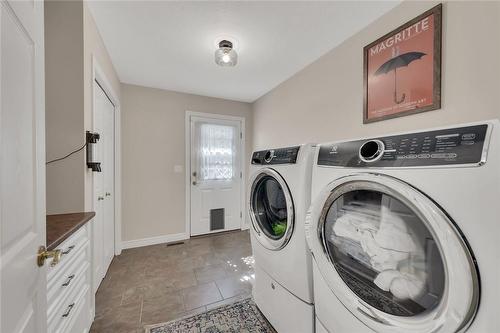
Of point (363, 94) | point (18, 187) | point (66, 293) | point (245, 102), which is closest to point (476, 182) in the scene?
point (18, 187)

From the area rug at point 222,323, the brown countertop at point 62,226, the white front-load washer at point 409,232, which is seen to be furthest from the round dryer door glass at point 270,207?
the brown countertop at point 62,226

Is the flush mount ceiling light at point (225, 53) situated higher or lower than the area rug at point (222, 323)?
higher

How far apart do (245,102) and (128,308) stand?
3.18 m

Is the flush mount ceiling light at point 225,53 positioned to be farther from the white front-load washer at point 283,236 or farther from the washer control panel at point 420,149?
the washer control panel at point 420,149

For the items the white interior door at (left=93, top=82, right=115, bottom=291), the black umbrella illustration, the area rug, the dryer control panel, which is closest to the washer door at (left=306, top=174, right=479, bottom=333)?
the dryer control panel

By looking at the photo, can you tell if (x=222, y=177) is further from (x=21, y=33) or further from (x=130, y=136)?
(x=21, y=33)

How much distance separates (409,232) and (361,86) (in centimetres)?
148

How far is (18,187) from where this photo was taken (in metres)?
0.57

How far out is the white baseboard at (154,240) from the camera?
2.86m

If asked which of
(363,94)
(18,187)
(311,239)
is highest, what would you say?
(363,94)

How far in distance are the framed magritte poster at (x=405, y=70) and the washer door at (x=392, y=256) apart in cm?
103

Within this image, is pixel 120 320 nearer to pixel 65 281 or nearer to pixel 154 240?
pixel 65 281

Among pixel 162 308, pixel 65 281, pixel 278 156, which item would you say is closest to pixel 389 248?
pixel 278 156

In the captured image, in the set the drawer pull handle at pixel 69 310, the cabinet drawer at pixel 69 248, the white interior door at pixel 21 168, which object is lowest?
the drawer pull handle at pixel 69 310
